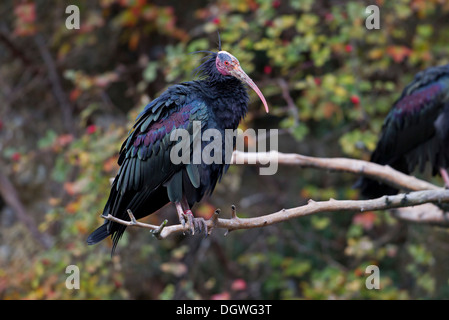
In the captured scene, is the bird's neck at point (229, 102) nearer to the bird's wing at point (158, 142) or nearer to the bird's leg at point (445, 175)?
the bird's wing at point (158, 142)

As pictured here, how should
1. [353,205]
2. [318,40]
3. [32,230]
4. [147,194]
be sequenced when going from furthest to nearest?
[32,230] < [318,40] < [147,194] < [353,205]

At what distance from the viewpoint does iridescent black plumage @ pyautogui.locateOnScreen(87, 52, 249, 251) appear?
3.43 meters

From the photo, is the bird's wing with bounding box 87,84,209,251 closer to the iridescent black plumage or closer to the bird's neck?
the iridescent black plumage

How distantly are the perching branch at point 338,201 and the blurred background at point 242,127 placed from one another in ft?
4.63

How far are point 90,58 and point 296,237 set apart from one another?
11.3ft

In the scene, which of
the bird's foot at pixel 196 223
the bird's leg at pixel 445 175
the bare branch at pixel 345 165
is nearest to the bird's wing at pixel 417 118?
the bird's leg at pixel 445 175

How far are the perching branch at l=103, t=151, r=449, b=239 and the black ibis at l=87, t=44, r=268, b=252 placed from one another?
46cm

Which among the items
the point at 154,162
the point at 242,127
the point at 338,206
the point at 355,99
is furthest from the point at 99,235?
the point at 355,99

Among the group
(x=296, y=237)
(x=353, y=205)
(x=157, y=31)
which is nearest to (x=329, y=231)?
(x=296, y=237)

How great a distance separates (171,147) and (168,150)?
0.03 metres

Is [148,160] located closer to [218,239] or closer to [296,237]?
[218,239]

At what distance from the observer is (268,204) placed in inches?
276

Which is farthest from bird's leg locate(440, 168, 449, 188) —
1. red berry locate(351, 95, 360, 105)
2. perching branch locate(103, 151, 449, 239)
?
red berry locate(351, 95, 360, 105)

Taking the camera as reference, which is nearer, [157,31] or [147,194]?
[147,194]
